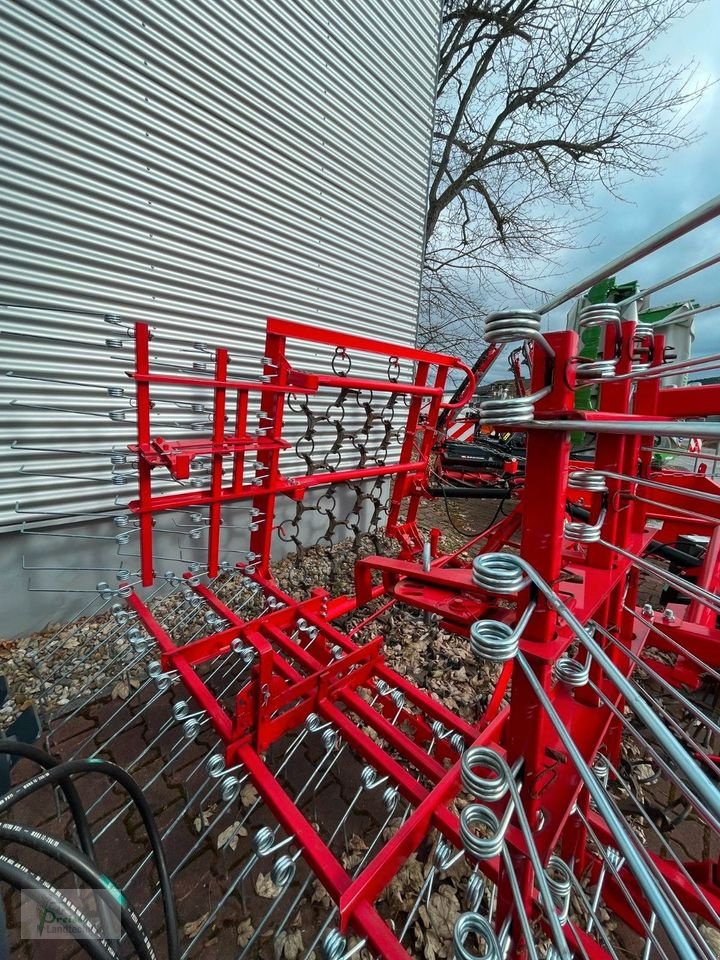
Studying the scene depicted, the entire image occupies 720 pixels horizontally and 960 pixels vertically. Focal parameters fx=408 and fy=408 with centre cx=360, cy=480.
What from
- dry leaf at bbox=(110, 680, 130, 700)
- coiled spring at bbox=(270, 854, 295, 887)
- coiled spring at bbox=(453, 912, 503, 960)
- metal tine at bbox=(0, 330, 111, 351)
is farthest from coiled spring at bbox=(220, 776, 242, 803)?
metal tine at bbox=(0, 330, 111, 351)

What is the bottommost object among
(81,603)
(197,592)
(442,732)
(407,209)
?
(81,603)

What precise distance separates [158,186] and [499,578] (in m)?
3.38

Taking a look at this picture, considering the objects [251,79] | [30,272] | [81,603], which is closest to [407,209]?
[251,79]

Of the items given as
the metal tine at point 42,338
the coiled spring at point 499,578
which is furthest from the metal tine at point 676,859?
the metal tine at point 42,338

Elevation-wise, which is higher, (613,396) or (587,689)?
(613,396)

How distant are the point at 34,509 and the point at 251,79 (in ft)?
11.5

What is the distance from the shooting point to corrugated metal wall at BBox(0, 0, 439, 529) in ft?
7.58

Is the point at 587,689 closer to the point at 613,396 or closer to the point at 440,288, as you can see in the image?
the point at 613,396

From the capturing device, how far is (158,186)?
2.77 meters

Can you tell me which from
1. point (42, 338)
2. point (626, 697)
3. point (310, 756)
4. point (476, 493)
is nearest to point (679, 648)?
point (626, 697)

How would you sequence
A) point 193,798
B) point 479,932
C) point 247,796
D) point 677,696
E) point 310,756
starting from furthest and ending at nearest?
1. point 310,756
2. point 247,796
3. point 193,798
4. point 677,696
5. point 479,932

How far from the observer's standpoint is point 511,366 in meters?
5.30

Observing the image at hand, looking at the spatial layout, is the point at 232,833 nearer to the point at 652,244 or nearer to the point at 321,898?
the point at 321,898

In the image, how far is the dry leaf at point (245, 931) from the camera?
4.38 feet
